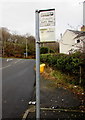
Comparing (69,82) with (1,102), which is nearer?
(1,102)

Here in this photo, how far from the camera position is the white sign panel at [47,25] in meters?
1.88

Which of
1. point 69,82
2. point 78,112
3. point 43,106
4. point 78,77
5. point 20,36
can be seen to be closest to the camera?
point 78,112

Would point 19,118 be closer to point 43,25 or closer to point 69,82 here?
point 43,25

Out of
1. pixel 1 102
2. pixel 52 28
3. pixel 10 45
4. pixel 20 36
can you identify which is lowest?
pixel 1 102

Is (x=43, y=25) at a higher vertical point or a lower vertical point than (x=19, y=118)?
higher

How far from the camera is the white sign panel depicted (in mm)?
1879

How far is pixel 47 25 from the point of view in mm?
1897

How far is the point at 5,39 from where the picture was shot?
125ft

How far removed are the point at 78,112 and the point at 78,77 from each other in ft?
10.2

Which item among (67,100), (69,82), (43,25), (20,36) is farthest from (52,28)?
(20,36)

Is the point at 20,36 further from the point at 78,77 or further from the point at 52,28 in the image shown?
the point at 52,28

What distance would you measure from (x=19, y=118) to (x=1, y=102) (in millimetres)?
1526

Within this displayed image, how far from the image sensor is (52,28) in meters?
1.89

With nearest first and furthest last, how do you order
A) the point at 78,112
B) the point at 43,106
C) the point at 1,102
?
1. the point at 78,112
2. the point at 43,106
3. the point at 1,102
